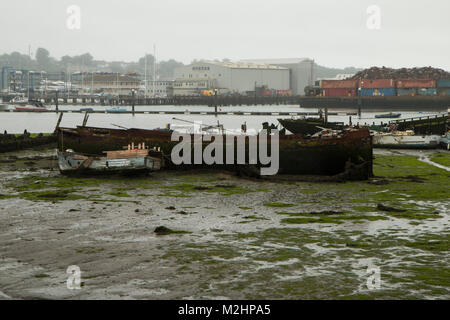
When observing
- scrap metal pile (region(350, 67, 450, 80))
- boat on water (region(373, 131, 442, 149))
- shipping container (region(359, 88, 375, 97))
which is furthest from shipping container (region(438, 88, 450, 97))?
boat on water (region(373, 131, 442, 149))

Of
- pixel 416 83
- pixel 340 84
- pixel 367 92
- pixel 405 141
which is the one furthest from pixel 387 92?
pixel 405 141

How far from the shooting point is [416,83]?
153m

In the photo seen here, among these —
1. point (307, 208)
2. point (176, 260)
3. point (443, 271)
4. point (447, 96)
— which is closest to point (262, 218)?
point (307, 208)

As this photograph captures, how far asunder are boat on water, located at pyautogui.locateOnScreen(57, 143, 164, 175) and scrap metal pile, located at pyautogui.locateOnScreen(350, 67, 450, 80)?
13793 centimetres

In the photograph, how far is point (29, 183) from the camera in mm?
27531

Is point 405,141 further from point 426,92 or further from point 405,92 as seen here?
point 426,92

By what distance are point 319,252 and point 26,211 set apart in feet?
36.4

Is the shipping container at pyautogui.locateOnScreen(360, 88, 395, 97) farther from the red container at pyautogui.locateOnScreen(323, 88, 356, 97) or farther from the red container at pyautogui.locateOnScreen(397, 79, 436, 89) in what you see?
the red container at pyautogui.locateOnScreen(323, 88, 356, 97)

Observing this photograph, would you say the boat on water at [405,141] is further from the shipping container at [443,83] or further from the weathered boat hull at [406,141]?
the shipping container at [443,83]

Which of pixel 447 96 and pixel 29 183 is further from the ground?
pixel 447 96

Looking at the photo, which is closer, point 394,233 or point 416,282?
point 416,282

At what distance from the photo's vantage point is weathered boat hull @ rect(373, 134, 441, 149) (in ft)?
148

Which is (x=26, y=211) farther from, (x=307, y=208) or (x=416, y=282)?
(x=416, y=282)

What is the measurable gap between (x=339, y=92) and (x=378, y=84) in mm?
10227
